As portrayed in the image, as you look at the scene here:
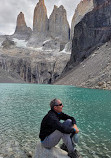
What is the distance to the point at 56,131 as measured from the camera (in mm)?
4688

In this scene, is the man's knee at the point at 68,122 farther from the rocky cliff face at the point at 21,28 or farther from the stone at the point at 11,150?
the rocky cliff face at the point at 21,28

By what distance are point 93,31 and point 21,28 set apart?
132 metres

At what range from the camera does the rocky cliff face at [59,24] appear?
160 metres

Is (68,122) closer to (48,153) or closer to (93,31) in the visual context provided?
(48,153)

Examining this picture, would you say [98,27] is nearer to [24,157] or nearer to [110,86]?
[110,86]

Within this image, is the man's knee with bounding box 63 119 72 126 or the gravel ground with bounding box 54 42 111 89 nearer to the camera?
the man's knee with bounding box 63 119 72 126

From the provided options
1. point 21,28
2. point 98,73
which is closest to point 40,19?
point 21,28

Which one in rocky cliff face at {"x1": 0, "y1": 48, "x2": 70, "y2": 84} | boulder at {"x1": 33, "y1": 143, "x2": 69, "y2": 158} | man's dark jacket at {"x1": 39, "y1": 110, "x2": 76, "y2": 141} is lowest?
boulder at {"x1": 33, "y1": 143, "x2": 69, "y2": 158}

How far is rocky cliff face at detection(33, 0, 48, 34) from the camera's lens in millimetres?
166000

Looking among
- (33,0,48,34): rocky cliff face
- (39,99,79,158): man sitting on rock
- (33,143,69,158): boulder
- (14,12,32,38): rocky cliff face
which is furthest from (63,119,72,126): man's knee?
(14,12,32,38): rocky cliff face

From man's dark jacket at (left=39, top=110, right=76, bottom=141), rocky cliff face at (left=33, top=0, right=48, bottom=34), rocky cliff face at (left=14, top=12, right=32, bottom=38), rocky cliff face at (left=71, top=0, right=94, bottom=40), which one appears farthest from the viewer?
rocky cliff face at (left=14, top=12, right=32, bottom=38)

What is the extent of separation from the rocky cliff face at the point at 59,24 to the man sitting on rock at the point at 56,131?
158183mm

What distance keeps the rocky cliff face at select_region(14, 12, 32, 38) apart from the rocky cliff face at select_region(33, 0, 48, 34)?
2025cm

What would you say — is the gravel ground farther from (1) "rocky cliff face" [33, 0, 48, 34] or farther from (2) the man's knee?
(1) "rocky cliff face" [33, 0, 48, 34]
